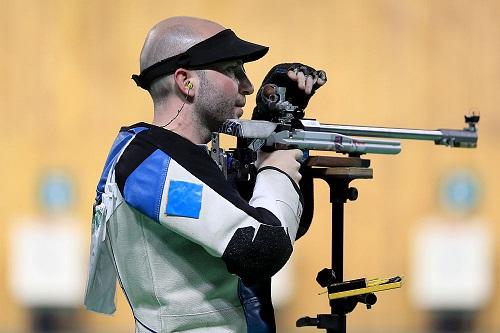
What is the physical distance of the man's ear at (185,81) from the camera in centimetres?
223

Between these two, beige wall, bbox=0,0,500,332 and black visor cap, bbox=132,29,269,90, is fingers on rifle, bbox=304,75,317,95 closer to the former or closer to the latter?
black visor cap, bbox=132,29,269,90

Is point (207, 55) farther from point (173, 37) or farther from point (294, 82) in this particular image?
point (294, 82)

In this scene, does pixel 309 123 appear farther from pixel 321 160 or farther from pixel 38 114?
pixel 38 114

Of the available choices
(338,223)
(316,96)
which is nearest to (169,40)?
(338,223)

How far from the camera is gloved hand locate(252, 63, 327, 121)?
233cm

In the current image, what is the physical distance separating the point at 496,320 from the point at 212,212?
387 cm

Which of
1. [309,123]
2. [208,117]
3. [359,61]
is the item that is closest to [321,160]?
[309,123]

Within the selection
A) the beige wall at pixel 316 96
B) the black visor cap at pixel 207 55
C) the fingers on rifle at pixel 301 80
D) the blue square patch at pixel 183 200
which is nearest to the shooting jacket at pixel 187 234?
the blue square patch at pixel 183 200

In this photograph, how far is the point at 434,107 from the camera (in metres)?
5.70

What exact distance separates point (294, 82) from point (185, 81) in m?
0.23

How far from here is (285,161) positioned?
221 cm

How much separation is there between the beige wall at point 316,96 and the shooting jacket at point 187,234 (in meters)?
3.24

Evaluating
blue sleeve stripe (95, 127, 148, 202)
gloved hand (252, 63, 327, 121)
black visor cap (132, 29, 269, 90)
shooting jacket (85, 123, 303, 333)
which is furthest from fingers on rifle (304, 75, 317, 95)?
blue sleeve stripe (95, 127, 148, 202)

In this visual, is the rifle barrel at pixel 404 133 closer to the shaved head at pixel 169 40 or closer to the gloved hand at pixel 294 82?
the gloved hand at pixel 294 82
